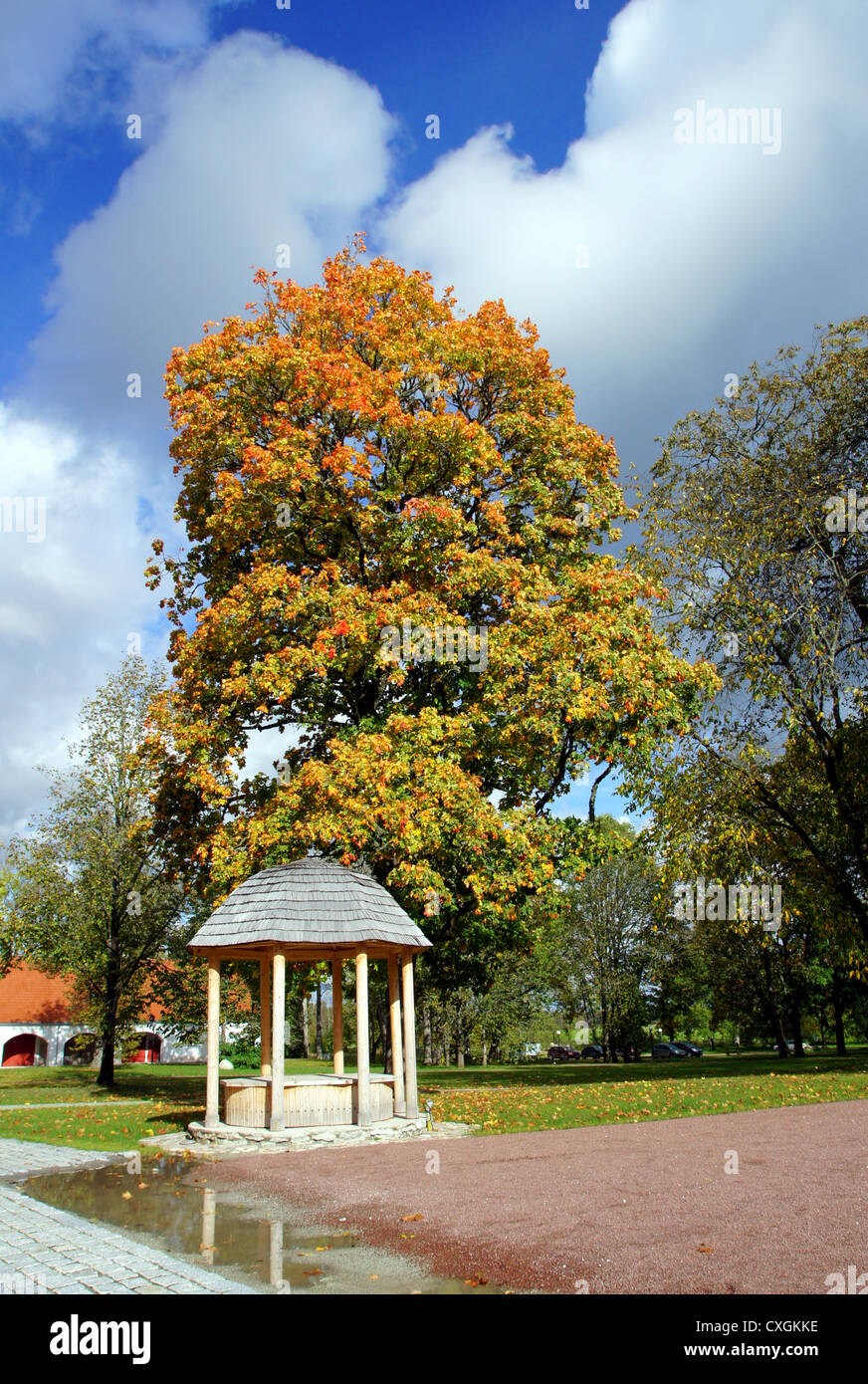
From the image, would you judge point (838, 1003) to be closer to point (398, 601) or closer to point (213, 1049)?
point (398, 601)

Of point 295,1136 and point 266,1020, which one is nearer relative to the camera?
point 295,1136

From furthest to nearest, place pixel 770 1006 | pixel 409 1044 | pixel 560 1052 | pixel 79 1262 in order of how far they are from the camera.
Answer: pixel 560 1052 < pixel 770 1006 < pixel 409 1044 < pixel 79 1262

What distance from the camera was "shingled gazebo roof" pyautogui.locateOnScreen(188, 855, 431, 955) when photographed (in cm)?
1423

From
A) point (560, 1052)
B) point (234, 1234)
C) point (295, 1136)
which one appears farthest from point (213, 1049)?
point (560, 1052)

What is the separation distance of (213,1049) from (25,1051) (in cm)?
5245

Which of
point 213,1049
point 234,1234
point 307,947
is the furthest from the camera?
point 307,947

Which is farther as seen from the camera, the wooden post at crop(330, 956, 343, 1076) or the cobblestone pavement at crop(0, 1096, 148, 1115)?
the cobblestone pavement at crop(0, 1096, 148, 1115)

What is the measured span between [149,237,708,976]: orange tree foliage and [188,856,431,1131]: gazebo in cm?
245

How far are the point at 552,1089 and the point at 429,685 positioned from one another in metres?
10.2

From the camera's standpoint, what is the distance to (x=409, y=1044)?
15.5m

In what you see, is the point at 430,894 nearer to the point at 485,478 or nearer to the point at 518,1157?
the point at 518,1157

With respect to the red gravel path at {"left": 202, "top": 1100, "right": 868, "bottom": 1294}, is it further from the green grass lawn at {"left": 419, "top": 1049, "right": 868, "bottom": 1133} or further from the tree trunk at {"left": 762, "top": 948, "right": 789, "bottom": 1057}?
the tree trunk at {"left": 762, "top": 948, "right": 789, "bottom": 1057}

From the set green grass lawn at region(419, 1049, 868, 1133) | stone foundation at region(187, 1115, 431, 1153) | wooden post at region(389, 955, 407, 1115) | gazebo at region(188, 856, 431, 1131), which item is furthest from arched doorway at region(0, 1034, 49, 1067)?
stone foundation at region(187, 1115, 431, 1153)

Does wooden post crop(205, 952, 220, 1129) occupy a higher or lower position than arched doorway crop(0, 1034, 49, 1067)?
higher
